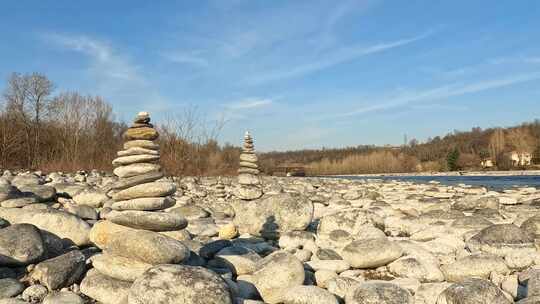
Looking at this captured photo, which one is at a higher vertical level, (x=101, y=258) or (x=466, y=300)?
(x=101, y=258)

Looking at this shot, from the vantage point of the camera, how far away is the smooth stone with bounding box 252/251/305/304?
573 cm

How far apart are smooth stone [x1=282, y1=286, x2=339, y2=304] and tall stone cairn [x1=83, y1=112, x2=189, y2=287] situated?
1.38m

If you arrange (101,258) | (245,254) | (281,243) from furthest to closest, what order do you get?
(281,243) < (245,254) < (101,258)

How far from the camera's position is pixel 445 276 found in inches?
256

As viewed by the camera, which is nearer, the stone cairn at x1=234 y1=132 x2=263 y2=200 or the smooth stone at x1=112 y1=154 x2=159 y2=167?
the smooth stone at x1=112 y1=154 x2=159 y2=167

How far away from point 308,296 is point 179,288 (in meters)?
1.53

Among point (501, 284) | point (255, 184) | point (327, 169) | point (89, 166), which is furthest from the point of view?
point (327, 169)

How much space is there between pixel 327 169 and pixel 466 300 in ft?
243

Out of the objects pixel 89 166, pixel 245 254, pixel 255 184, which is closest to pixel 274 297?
pixel 245 254

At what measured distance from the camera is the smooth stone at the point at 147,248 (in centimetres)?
537

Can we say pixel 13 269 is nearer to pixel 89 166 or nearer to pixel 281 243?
pixel 281 243

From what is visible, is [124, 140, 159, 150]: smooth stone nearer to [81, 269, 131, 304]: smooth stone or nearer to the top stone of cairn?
the top stone of cairn

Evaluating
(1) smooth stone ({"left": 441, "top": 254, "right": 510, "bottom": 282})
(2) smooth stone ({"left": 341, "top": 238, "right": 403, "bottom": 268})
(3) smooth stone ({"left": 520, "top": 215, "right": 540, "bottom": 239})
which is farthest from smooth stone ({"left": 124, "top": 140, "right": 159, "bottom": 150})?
(3) smooth stone ({"left": 520, "top": 215, "right": 540, "bottom": 239})

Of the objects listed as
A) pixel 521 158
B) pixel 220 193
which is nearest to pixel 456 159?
pixel 521 158
